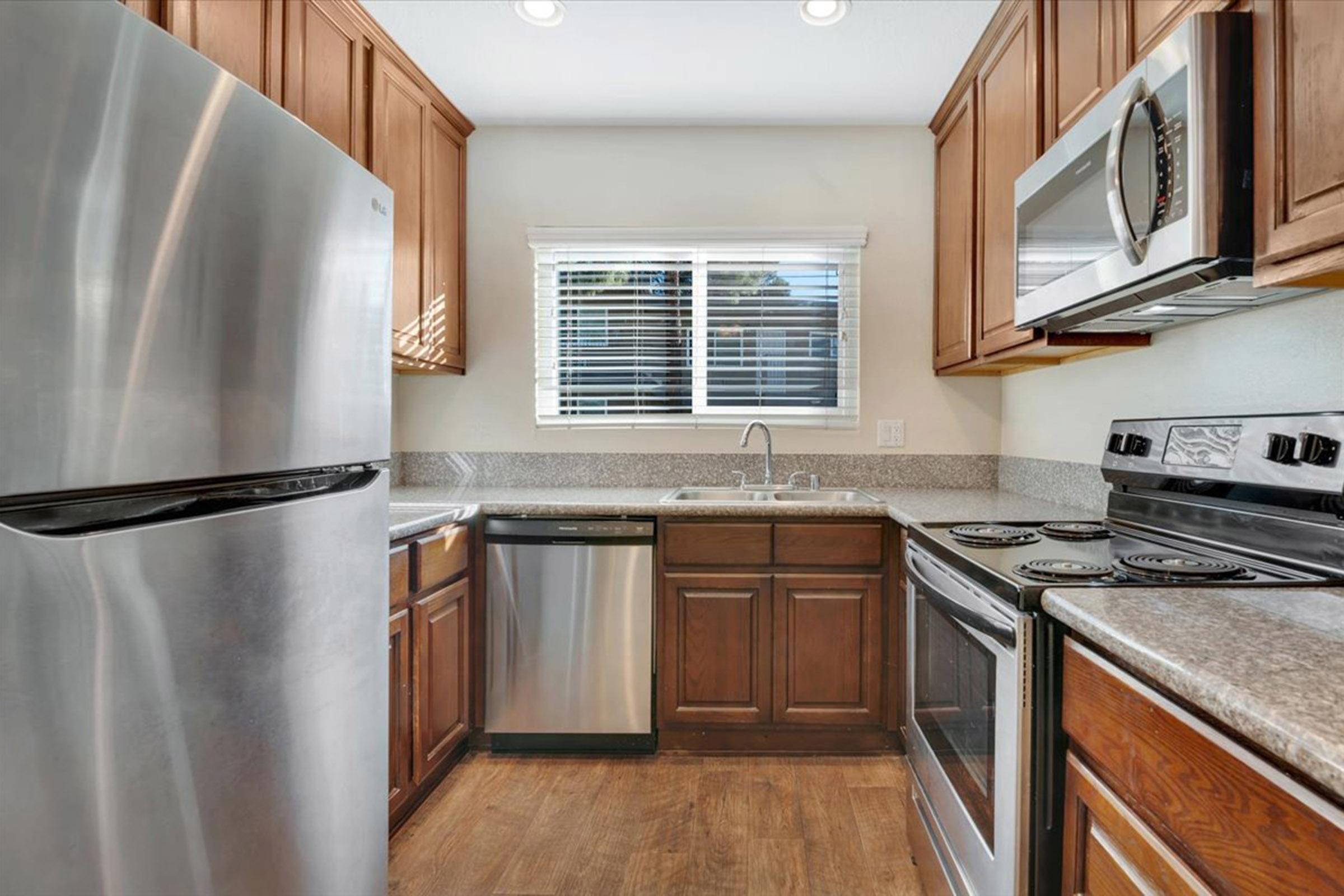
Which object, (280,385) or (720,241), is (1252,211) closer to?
(280,385)

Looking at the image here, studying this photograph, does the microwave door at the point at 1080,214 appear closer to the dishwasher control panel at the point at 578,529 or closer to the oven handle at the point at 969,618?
the oven handle at the point at 969,618

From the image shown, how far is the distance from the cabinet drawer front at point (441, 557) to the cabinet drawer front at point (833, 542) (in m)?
1.05

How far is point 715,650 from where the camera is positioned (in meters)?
2.39

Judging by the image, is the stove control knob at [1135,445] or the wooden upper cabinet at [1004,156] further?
the wooden upper cabinet at [1004,156]

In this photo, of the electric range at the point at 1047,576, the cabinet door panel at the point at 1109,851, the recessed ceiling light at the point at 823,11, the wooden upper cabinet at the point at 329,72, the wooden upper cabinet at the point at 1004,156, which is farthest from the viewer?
the recessed ceiling light at the point at 823,11

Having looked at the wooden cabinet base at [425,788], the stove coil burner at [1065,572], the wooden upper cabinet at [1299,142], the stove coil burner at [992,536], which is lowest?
the wooden cabinet base at [425,788]

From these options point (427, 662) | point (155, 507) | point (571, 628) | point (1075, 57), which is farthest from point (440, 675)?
point (1075, 57)

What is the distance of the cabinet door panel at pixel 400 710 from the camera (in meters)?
1.86

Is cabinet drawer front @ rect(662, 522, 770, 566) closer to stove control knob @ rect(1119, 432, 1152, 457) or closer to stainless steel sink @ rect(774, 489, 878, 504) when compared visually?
stainless steel sink @ rect(774, 489, 878, 504)

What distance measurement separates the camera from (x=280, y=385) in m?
0.99

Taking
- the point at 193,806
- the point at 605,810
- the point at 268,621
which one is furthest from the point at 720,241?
the point at 193,806

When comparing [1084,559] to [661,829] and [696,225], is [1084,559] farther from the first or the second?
[696,225]

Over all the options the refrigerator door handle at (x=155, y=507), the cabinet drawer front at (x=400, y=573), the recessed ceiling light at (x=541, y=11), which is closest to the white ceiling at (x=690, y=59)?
the recessed ceiling light at (x=541, y=11)

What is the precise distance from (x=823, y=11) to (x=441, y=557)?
202cm
